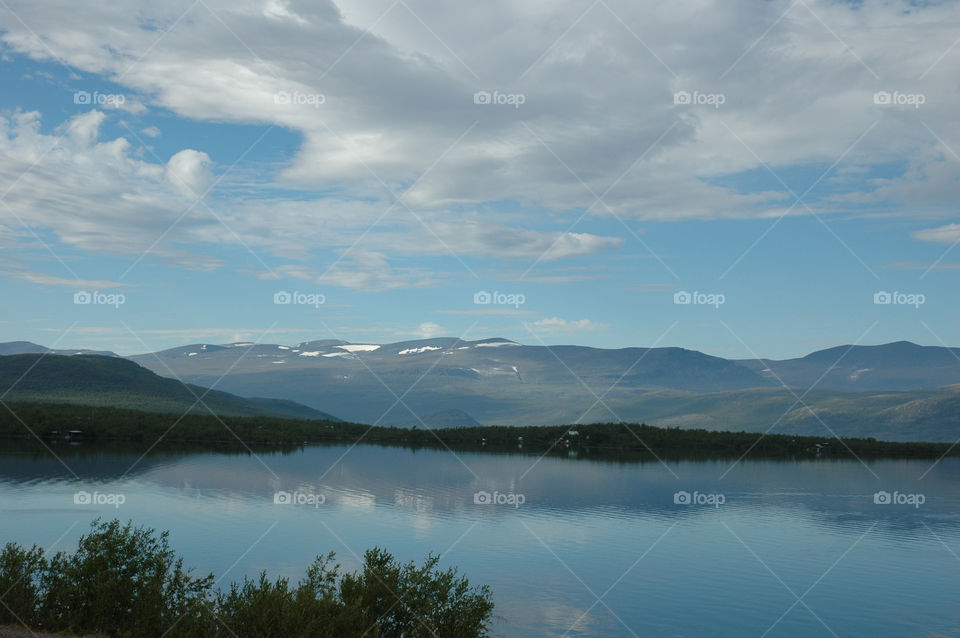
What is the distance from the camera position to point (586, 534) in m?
74.6

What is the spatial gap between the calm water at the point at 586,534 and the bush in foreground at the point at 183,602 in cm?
1077

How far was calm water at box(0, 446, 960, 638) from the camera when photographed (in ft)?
161

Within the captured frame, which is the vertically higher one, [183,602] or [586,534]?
[586,534]

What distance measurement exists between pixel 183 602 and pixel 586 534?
4803 cm

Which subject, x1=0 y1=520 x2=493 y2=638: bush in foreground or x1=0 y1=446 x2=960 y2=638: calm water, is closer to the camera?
x1=0 y1=520 x2=493 y2=638: bush in foreground

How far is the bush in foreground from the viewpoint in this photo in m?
29.8

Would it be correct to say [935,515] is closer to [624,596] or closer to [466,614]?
[624,596]

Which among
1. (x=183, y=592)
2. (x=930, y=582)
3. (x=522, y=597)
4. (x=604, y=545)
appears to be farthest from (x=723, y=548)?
(x=183, y=592)

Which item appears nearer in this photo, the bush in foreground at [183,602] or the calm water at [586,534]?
the bush in foreground at [183,602]

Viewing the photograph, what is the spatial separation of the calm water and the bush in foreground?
35.3 feet

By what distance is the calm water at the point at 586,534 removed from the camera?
49219 mm

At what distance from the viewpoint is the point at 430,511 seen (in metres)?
86.6

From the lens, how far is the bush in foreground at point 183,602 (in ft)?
97.6

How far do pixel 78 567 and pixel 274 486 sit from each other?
7000cm
